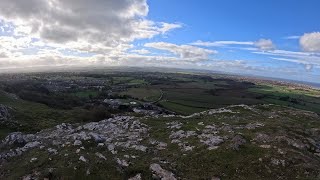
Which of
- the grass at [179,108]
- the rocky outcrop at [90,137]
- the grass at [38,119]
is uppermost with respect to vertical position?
the rocky outcrop at [90,137]

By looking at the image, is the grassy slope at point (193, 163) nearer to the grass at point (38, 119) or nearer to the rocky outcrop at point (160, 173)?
the rocky outcrop at point (160, 173)

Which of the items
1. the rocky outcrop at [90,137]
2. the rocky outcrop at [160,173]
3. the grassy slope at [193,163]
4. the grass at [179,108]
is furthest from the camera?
the grass at [179,108]

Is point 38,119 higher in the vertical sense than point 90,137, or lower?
lower

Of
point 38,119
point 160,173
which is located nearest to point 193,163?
point 160,173

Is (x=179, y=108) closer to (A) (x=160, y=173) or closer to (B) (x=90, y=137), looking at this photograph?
(B) (x=90, y=137)

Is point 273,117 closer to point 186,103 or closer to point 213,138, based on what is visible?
point 213,138

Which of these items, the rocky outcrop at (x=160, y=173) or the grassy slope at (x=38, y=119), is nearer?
the rocky outcrop at (x=160, y=173)

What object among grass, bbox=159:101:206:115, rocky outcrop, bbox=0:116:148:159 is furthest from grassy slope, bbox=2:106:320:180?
grass, bbox=159:101:206:115

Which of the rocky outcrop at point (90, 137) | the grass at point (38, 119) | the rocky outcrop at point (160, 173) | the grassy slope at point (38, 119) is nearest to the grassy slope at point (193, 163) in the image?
the rocky outcrop at point (160, 173)

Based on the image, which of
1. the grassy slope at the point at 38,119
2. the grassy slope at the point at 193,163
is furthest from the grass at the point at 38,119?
the grassy slope at the point at 193,163

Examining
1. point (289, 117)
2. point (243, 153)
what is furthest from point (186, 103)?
point (243, 153)

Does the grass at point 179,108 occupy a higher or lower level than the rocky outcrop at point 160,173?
lower

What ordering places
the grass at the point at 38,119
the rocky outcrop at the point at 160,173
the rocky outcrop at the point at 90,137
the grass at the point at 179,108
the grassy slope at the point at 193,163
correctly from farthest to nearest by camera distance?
the grass at the point at 179,108 < the grass at the point at 38,119 < the rocky outcrop at the point at 90,137 < the grassy slope at the point at 193,163 < the rocky outcrop at the point at 160,173
